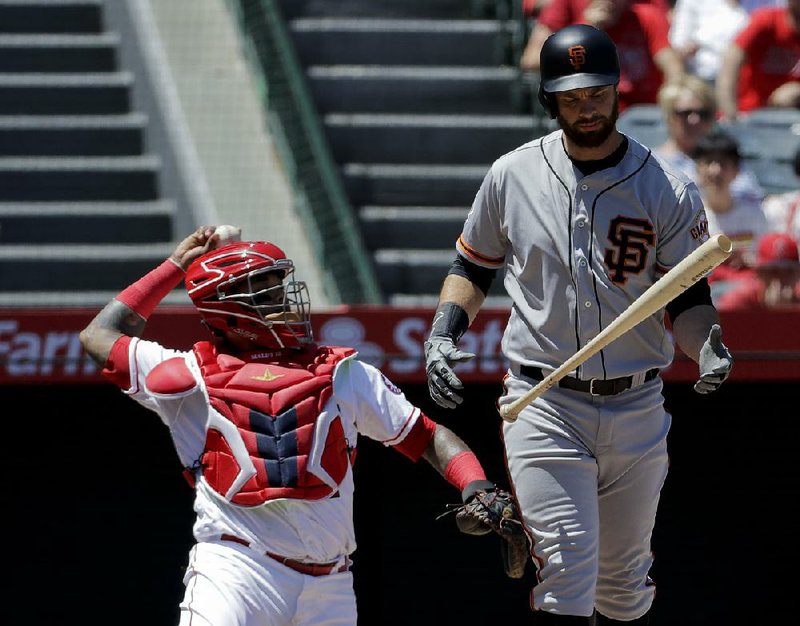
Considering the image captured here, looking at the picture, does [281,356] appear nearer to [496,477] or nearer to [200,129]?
[496,477]

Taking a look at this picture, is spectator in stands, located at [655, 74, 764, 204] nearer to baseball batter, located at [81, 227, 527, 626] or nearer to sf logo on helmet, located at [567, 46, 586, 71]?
sf logo on helmet, located at [567, 46, 586, 71]

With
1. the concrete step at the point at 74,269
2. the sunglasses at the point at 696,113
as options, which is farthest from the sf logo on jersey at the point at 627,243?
the concrete step at the point at 74,269

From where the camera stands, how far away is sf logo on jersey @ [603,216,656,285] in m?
3.84

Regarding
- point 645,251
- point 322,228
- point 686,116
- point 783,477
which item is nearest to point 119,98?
point 322,228

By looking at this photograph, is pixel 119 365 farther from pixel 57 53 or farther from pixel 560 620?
pixel 57 53

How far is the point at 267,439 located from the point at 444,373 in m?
0.49

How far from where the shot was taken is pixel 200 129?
8.18 meters

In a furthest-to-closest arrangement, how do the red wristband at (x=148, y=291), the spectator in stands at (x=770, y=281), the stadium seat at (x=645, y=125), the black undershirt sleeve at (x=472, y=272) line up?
the stadium seat at (x=645, y=125) → the spectator in stands at (x=770, y=281) → the black undershirt sleeve at (x=472, y=272) → the red wristband at (x=148, y=291)

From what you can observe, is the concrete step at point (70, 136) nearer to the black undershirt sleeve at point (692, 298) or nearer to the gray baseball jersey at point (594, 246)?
the gray baseball jersey at point (594, 246)

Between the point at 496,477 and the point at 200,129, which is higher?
the point at 200,129

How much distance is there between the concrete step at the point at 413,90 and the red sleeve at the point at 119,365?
4.44 m

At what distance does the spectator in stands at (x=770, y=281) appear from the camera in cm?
574

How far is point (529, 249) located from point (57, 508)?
2.17m

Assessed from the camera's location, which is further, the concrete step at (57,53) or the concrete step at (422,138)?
the concrete step at (57,53)
